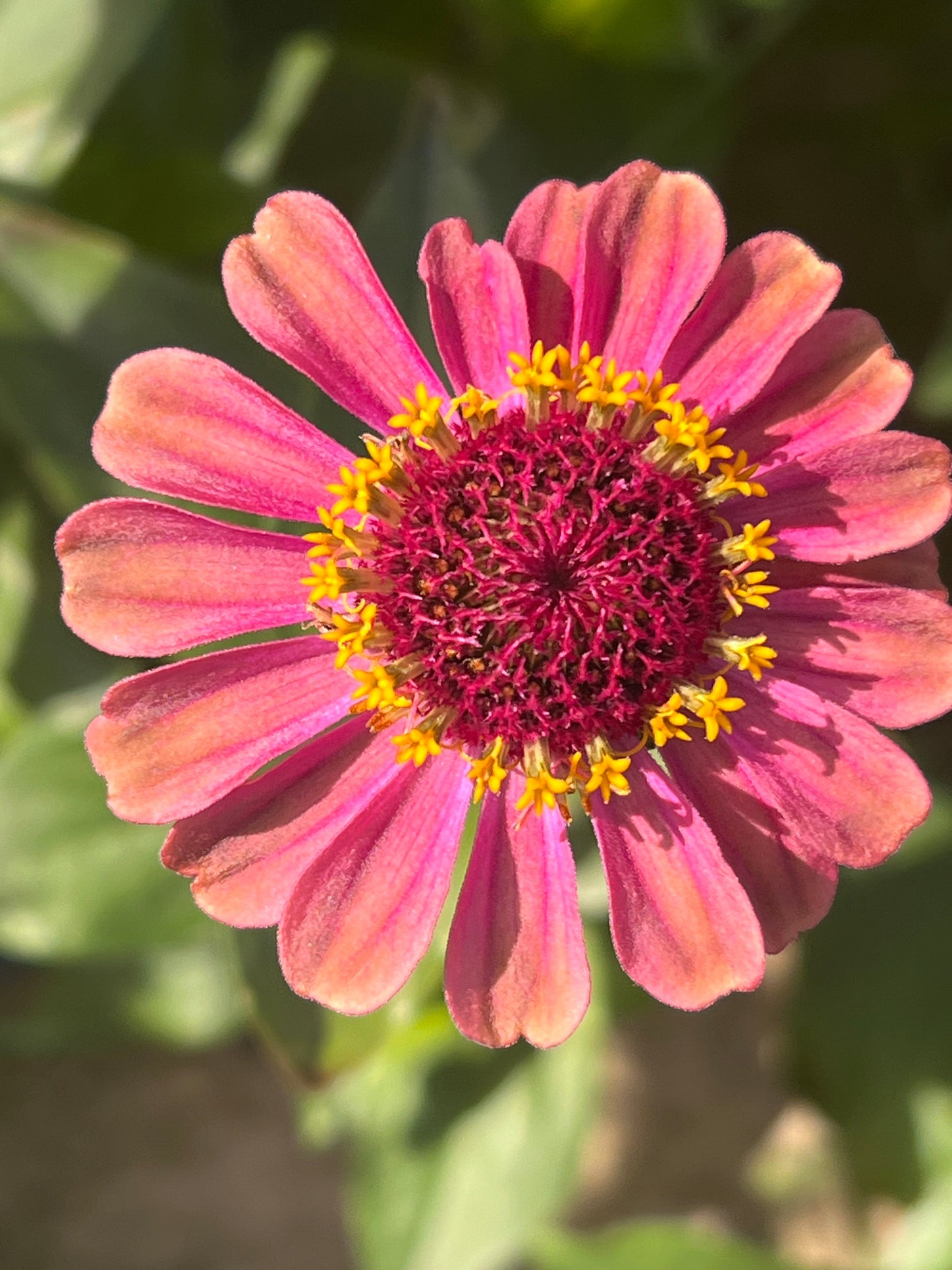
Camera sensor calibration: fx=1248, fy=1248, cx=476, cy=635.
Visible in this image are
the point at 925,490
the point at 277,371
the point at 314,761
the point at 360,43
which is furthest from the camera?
the point at 360,43

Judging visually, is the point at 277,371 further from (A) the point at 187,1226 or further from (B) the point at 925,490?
(A) the point at 187,1226

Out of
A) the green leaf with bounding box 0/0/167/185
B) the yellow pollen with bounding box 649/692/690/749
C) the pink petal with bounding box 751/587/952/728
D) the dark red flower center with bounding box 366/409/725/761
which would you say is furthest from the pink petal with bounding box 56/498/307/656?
the green leaf with bounding box 0/0/167/185

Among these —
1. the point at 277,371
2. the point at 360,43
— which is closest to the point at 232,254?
the point at 277,371

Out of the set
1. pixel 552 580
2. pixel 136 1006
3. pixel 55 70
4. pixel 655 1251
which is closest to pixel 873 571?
pixel 552 580

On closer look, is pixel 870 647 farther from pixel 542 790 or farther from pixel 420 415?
pixel 420 415

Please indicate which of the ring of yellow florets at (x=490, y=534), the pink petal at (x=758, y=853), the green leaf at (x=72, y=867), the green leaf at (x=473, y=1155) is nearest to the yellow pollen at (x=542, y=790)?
the ring of yellow florets at (x=490, y=534)

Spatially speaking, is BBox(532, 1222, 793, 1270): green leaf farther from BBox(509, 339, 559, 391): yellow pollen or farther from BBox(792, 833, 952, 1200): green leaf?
BBox(509, 339, 559, 391): yellow pollen
